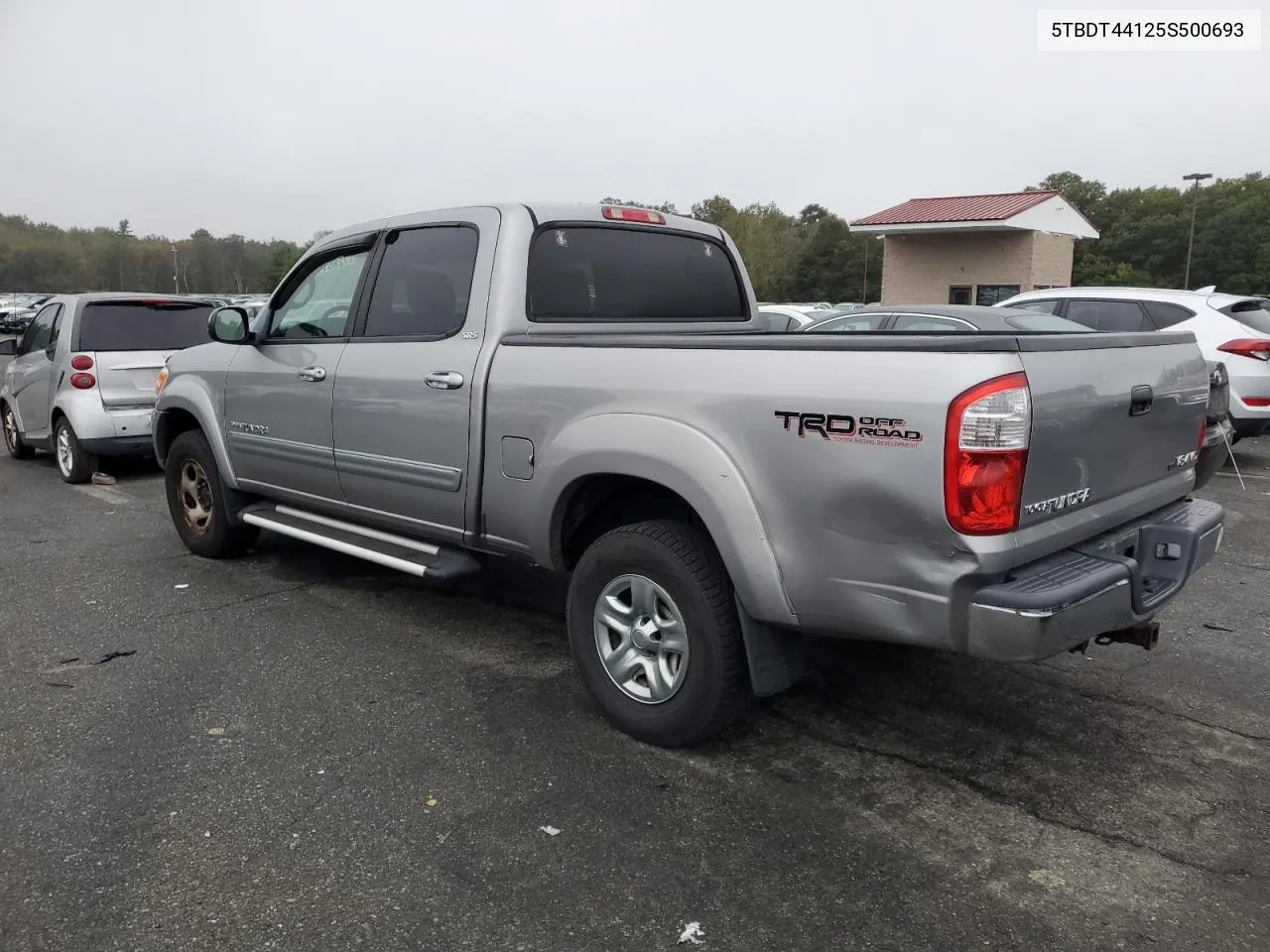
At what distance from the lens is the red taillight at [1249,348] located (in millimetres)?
8812

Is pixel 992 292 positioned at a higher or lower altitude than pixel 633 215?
higher

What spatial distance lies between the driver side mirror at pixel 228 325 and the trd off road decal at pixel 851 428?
11.2ft

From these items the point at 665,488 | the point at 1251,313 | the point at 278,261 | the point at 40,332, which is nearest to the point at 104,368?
the point at 40,332

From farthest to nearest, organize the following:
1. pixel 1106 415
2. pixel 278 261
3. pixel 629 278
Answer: pixel 278 261 → pixel 629 278 → pixel 1106 415

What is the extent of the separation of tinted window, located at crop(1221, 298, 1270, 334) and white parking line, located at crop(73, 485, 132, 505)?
9986mm

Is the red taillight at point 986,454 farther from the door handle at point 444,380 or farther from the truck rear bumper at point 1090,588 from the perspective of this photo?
the door handle at point 444,380

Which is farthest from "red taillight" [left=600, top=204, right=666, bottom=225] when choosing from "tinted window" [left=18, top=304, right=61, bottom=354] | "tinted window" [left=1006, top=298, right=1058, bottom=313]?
"tinted window" [left=18, top=304, right=61, bottom=354]

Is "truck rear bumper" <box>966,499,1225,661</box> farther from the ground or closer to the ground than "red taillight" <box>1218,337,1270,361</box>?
closer to the ground

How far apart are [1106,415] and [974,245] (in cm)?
3031

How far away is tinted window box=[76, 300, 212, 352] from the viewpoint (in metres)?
8.78

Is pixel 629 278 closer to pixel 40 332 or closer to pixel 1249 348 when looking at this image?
pixel 1249 348

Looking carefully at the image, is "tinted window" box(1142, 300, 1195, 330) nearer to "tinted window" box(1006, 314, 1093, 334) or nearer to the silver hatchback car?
"tinted window" box(1006, 314, 1093, 334)

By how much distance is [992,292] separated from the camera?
30.8 meters

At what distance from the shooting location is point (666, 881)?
273cm
